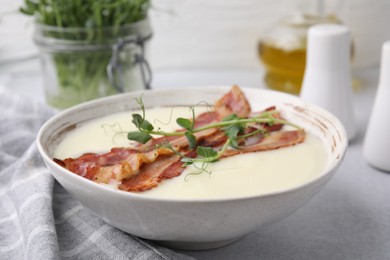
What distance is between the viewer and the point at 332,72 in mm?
1458

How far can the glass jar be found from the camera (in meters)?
1.59

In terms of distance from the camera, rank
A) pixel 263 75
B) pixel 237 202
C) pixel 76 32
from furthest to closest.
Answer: pixel 263 75, pixel 76 32, pixel 237 202

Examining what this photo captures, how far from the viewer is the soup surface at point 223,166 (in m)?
0.91

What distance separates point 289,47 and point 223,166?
34.7 inches

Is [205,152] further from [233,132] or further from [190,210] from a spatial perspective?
[190,210]

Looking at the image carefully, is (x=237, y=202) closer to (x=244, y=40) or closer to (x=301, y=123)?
(x=301, y=123)

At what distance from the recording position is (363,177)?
129 centimetres

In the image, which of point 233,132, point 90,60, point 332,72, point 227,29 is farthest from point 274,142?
point 227,29

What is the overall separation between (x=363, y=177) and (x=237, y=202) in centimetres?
57

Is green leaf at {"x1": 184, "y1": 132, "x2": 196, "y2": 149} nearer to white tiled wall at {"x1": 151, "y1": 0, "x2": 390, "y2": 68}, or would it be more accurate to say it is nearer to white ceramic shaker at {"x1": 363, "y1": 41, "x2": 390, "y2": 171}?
white ceramic shaker at {"x1": 363, "y1": 41, "x2": 390, "y2": 171}

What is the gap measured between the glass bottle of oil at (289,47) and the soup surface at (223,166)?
662 mm

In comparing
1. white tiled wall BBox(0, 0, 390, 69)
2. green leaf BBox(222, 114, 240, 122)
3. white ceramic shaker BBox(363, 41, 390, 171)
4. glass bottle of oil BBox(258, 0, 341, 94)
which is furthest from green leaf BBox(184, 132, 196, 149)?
white tiled wall BBox(0, 0, 390, 69)

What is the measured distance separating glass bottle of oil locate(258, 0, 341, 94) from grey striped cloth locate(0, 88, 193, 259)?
80 centimetres

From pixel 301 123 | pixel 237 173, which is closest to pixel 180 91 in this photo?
pixel 301 123
